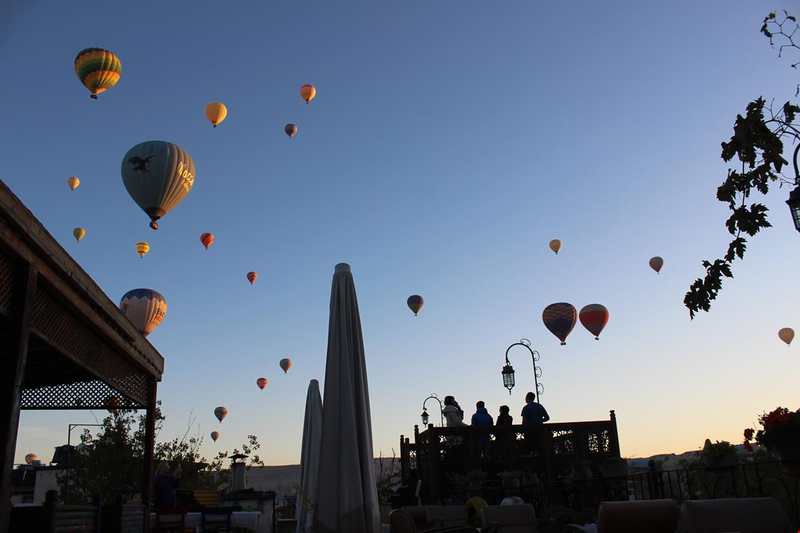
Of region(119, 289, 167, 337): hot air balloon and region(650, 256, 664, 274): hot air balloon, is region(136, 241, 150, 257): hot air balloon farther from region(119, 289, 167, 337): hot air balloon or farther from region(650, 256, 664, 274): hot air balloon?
region(650, 256, 664, 274): hot air balloon

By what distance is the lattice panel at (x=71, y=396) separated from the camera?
27.4 ft

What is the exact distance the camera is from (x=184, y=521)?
1006 centimetres

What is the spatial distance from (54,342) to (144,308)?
19.0 metres

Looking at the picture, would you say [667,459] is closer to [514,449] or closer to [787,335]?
[514,449]

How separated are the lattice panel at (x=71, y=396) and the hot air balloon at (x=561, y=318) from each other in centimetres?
1834

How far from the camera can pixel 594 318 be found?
2523 cm

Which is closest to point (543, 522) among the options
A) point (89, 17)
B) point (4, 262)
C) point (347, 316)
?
point (347, 316)

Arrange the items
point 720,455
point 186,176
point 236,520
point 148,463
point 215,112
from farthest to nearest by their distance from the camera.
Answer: point 215,112 → point 186,176 → point 236,520 → point 148,463 → point 720,455

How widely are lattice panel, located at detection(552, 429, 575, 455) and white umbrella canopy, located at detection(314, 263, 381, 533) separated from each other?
8.67m

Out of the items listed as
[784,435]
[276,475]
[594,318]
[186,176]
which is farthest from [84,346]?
[276,475]

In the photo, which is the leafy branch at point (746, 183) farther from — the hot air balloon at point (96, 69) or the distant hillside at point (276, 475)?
the distant hillside at point (276, 475)

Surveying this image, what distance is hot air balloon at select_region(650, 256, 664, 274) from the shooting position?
28875mm

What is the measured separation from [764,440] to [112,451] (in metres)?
22.3

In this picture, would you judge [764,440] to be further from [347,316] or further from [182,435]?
[182,435]
